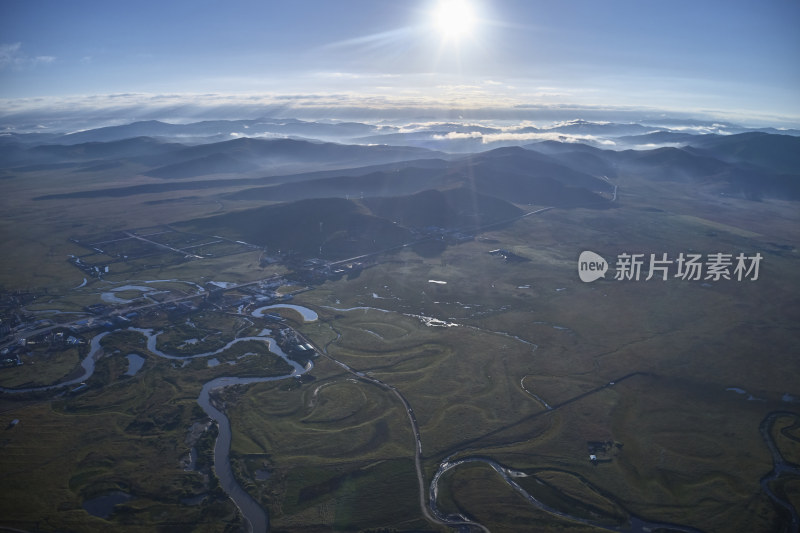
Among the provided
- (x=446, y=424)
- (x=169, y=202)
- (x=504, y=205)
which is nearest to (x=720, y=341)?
(x=446, y=424)

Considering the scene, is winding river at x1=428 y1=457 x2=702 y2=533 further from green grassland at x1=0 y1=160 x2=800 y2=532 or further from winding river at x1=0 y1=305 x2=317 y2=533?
winding river at x1=0 y1=305 x2=317 y2=533

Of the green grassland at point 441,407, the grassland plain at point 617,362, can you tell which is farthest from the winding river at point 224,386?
the grassland plain at point 617,362

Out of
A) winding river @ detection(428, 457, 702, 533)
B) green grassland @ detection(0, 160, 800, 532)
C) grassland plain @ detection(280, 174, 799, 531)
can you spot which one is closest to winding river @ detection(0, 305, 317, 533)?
green grassland @ detection(0, 160, 800, 532)

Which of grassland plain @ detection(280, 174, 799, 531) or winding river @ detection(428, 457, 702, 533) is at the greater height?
grassland plain @ detection(280, 174, 799, 531)

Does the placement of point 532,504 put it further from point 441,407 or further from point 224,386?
point 224,386

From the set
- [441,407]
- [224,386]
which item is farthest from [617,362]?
[224,386]

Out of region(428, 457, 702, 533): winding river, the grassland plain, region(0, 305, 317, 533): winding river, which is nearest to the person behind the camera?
region(428, 457, 702, 533): winding river

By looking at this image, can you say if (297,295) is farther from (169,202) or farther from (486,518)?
(169,202)

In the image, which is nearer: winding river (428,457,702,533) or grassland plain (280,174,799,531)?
winding river (428,457,702,533)

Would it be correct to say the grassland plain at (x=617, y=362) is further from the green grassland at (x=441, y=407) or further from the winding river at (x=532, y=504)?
the winding river at (x=532, y=504)

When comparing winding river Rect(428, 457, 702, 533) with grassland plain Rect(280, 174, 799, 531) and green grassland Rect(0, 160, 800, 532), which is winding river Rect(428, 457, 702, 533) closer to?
green grassland Rect(0, 160, 800, 532)

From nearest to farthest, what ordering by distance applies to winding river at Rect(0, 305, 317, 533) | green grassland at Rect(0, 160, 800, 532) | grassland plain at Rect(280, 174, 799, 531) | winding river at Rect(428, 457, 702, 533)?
winding river at Rect(428, 457, 702, 533) → winding river at Rect(0, 305, 317, 533) → green grassland at Rect(0, 160, 800, 532) → grassland plain at Rect(280, 174, 799, 531)
